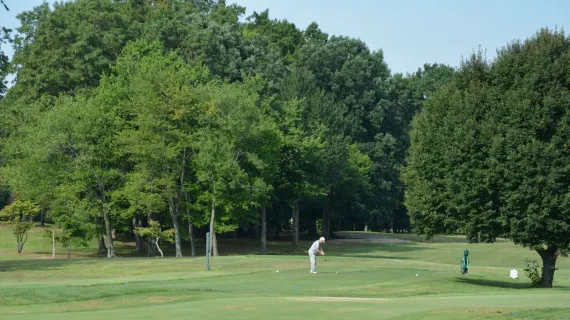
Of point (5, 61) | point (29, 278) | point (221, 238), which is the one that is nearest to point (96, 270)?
point (29, 278)

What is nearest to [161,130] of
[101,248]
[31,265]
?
[101,248]

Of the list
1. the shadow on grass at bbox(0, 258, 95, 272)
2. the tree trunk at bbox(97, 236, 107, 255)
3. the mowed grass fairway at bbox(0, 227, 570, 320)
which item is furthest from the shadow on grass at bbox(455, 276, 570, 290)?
the tree trunk at bbox(97, 236, 107, 255)

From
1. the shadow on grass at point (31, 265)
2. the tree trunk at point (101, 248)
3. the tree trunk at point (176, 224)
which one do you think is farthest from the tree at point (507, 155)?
the tree trunk at point (101, 248)

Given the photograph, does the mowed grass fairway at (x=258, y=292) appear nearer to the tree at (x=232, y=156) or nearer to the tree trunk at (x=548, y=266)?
the tree trunk at (x=548, y=266)

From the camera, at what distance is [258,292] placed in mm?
32312

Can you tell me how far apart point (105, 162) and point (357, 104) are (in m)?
53.3

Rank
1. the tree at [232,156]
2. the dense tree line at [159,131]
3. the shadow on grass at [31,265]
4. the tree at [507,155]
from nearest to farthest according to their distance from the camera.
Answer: the tree at [507,155], the shadow on grass at [31,265], the tree at [232,156], the dense tree line at [159,131]

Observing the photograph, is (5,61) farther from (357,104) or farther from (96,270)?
(357,104)

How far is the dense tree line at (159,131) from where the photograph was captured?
67875mm

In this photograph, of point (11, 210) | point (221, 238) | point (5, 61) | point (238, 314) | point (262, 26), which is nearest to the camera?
point (238, 314)

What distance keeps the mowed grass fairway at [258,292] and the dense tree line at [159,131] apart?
433 inches

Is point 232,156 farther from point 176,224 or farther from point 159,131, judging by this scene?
point 176,224

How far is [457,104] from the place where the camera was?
40656 mm

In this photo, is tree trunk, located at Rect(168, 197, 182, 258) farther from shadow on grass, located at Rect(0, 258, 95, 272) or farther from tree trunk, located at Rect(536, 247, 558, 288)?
tree trunk, located at Rect(536, 247, 558, 288)
